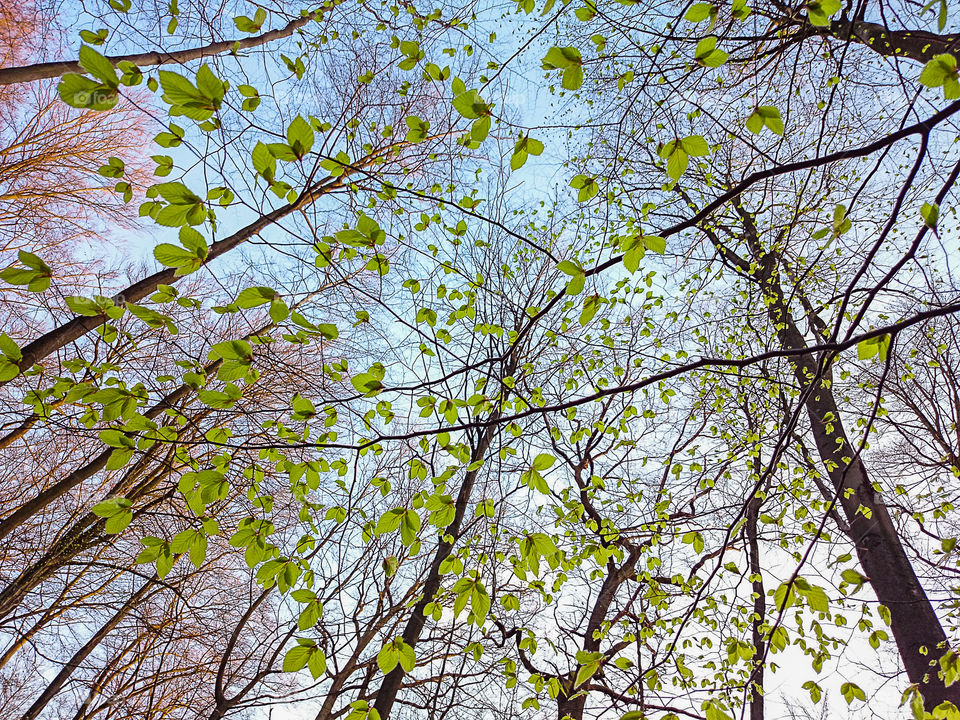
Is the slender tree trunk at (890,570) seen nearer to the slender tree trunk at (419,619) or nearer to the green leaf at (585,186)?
the green leaf at (585,186)

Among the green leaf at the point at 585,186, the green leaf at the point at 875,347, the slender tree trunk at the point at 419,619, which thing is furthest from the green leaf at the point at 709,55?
the slender tree trunk at the point at 419,619

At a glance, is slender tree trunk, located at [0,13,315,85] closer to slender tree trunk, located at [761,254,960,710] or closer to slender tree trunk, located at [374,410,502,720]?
slender tree trunk, located at [374,410,502,720]

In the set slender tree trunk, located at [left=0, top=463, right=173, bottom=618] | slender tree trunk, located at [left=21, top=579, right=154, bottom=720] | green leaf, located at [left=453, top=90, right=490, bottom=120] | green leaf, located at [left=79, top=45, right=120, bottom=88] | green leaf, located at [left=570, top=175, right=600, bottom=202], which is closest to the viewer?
green leaf, located at [left=79, top=45, right=120, bottom=88]

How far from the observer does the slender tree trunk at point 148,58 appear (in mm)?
4008

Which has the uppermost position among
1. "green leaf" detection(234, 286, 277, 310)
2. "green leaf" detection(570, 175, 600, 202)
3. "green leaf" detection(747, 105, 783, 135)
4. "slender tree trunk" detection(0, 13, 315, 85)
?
"slender tree trunk" detection(0, 13, 315, 85)

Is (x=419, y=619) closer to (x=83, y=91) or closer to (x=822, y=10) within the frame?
(x=83, y=91)

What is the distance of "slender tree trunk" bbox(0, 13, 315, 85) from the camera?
4008mm

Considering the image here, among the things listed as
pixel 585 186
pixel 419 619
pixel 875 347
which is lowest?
pixel 875 347

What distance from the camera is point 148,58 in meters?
4.33

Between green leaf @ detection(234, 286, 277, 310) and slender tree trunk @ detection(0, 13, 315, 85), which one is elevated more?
slender tree trunk @ detection(0, 13, 315, 85)

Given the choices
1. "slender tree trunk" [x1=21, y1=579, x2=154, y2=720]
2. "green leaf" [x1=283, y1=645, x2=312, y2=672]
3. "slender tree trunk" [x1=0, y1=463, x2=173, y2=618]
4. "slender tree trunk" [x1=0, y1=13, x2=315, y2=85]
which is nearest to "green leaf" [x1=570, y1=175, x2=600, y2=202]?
"green leaf" [x1=283, y1=645, x2=312, y2=672]

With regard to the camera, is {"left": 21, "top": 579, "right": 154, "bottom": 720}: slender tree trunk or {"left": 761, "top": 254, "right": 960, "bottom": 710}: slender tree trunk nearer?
{"left": 761, "top": 254, "right": 960, "bottom": 710}: slender tree trunk

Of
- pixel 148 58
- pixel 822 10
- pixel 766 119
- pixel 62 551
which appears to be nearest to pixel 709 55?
pixel 766 119

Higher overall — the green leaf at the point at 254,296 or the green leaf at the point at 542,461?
the green leaf at the point at 254,296
